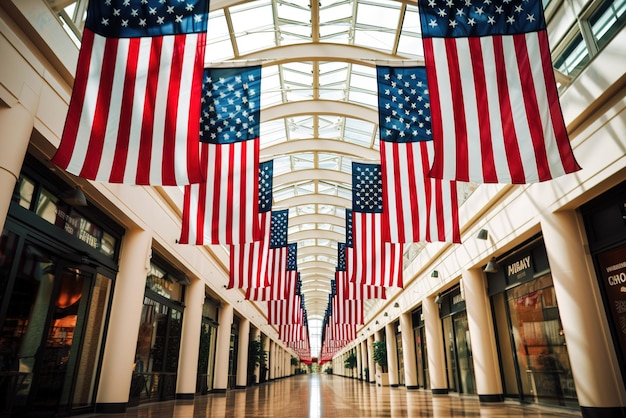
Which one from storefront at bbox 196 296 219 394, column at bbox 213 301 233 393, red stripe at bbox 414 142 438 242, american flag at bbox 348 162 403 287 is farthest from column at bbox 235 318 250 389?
red stripe at bbox 414 142 438 242

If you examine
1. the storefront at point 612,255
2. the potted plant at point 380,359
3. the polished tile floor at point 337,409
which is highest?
the storefront at point 612,255

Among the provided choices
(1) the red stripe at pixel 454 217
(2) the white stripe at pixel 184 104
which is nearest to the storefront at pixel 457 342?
(1) the red stripe at pixel 454 217

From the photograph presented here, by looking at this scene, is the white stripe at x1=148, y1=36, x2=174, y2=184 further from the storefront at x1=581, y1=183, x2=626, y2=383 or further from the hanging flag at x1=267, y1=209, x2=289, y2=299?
the hanging flag at x1=267, y1=209, x2=289, y2=299

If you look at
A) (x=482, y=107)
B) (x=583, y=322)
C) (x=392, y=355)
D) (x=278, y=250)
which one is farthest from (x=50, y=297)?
(x=392, y=355)

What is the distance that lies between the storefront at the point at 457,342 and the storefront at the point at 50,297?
979 cm

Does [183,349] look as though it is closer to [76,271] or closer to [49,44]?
[76,271]

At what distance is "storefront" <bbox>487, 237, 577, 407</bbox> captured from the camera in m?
7.63

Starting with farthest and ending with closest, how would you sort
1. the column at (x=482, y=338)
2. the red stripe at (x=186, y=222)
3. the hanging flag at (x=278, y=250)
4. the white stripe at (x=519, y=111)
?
the hanging flag at (x=278, y=250)
the column at (x=482, y=338)
the red stripe at (x=186, y=222)
the white stripe at (x=519, y=111)

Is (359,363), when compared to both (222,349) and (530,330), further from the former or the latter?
(530,330)

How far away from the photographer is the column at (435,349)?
1352cm

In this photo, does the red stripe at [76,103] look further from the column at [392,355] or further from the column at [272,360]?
the column at [272,360]

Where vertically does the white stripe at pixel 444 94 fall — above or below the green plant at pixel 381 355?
above

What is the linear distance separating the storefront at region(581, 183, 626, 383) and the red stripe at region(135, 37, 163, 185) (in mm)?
6472

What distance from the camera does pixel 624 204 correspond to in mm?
5699
